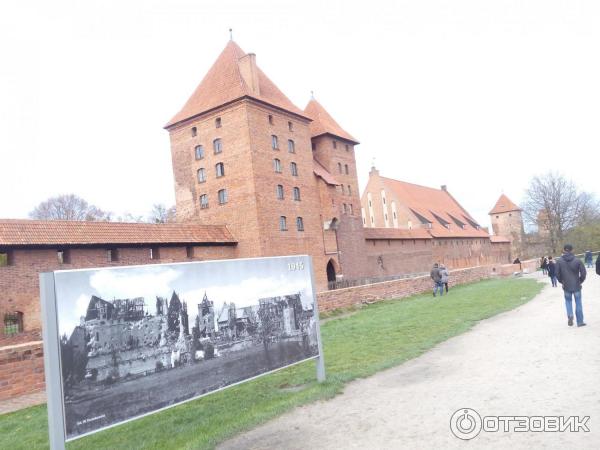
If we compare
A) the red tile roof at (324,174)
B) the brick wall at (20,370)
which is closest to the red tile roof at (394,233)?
the red tile roof at (324,174)

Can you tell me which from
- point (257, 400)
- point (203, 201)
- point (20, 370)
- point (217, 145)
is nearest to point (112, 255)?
point (203, 201)

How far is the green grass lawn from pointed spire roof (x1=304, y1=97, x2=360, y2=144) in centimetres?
2603

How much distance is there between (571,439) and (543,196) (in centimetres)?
6014

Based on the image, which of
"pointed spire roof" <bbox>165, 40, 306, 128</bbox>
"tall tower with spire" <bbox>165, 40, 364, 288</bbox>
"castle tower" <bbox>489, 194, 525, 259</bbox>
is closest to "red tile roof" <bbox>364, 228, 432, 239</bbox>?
"tall tower with spire" <bbox>165, 40, 364, 288</bbox>

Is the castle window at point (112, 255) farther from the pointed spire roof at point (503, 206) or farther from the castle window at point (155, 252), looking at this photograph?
the pointed spire roof at point (503, 206)

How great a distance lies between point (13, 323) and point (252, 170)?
540 inches

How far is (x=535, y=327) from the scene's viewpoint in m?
9.91

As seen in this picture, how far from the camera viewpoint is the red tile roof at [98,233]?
1838 centimetres

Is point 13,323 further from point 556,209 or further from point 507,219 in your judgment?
point 507,219

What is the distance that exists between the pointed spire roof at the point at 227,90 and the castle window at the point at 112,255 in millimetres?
11185

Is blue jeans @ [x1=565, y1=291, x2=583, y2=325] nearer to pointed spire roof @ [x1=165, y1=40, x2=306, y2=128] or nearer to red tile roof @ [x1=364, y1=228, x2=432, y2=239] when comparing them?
pointed spire roof @ [x1=165, y1=40, x2=306, y2=128]

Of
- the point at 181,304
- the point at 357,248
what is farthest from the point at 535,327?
the point at 357,248
